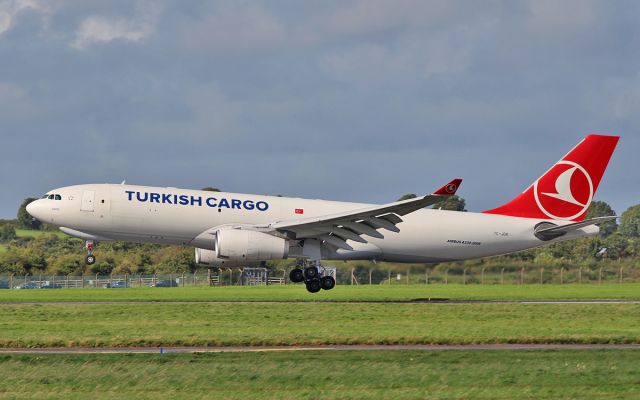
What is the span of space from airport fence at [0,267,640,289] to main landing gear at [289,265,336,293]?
5.14 metres

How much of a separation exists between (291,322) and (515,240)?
17374mm

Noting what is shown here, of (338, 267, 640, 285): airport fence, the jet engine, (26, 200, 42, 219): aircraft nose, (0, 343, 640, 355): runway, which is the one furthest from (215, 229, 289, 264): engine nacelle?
(0, 343, 640, 355): runway

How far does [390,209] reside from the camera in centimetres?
3794

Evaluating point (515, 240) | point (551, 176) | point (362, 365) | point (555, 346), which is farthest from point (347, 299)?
point (362, 365)

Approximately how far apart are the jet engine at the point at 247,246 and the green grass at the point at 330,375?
54.7 ft

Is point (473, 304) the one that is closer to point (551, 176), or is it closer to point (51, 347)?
point (551, 176)

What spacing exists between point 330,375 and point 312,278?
22.3 m

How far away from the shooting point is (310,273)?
40656mm

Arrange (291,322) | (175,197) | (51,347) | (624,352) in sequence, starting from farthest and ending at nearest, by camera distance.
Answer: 1. (175,197)
2. (291,322)
3. (51,347)
4. (624,352)

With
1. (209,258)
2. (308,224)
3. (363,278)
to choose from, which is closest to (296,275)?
(308,224)

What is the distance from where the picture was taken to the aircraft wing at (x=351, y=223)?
3784cm

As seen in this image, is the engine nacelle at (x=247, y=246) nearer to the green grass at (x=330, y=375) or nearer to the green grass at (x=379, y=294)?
the green grass at (x=379, y=294)

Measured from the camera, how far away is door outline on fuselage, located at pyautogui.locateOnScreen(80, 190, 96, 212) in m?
39.8

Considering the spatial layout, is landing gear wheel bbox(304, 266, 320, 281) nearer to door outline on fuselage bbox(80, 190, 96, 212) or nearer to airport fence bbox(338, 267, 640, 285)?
airport fence bbox(338, 267, 640, 285)
